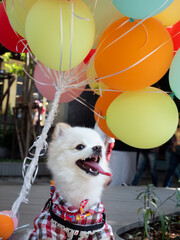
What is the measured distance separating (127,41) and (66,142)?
616mm

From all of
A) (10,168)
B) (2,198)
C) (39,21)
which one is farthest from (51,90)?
(10,168)

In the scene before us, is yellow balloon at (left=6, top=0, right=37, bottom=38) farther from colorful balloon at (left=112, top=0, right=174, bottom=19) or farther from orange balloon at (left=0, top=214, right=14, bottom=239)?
orange balloon at (left=0, top=214, right=14, bottom=239)

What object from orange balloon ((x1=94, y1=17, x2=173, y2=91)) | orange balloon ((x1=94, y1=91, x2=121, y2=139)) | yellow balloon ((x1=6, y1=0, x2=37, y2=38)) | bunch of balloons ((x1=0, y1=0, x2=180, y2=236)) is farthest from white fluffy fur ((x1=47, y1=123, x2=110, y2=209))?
yellow balloon ((x1=6, y1=0, x2=37, y2=38))

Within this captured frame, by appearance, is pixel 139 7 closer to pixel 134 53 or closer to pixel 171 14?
pixel 134 53

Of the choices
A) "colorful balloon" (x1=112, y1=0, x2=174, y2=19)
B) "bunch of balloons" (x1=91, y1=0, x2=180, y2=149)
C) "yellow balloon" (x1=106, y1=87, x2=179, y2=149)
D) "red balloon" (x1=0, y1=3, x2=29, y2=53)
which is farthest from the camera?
"red balloon" (x1=0, y1=3, x2=29, y2=53)

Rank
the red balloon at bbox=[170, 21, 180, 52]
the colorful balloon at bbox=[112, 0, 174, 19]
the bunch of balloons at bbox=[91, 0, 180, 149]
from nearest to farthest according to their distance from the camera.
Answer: the colorful balloon at bbox=[112, 0, 174, 19], the bunch of balloons at bbox=[91, 0, 180, 149], the red balloon at bbox=[170, 21, 180, 52]

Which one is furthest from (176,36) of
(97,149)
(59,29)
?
(97,149)

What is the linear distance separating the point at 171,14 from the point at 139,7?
1.47ft

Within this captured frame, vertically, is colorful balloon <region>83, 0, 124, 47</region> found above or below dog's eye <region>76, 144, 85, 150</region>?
above

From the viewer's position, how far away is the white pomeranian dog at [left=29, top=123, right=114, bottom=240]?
1.42m

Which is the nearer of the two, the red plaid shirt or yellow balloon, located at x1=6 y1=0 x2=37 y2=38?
the red plaid shirt

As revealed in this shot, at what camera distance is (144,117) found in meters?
1.62

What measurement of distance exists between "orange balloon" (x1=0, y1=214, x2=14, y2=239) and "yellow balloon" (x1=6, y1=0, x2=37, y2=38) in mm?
1132

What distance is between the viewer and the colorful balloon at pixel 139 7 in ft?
4.49
